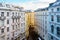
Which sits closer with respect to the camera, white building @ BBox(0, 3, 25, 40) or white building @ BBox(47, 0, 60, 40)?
white building @ BBox(47, 0, 60, 40)

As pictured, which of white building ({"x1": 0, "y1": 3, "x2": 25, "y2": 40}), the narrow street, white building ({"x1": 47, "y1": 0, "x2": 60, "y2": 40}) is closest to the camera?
white building ({"x1": 47, "y1": 0, "x2": 60, "y2": 40})

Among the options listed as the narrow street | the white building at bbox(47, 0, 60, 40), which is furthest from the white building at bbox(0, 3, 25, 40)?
the narrow street

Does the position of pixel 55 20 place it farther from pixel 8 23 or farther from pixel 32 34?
pixel 32 34

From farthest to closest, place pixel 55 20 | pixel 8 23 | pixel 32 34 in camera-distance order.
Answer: pixel 32 34 → pixel 8 23 → pixel 55 20

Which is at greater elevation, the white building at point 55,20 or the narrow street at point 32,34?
the white building at point 55,20

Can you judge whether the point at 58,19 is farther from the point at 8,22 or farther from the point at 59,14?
the point at 8,22

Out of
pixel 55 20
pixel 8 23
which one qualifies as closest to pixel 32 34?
pixel 8 23

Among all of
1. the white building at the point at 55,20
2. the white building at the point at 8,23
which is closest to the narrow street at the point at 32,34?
the white building at the point at 8,23

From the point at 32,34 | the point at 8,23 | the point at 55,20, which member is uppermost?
the point at 55,20

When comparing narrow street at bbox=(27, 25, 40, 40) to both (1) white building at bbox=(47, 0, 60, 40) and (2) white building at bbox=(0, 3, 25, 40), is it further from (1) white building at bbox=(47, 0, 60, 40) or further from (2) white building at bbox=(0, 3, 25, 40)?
(1) white building at bbox=(47, 0, 60, 40)

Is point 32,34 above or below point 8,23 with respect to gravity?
below

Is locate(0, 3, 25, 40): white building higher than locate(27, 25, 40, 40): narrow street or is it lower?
higher

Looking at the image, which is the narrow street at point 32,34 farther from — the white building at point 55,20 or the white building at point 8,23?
the white building at point 55,20

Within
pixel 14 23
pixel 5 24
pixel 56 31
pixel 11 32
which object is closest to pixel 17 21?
pixel 14 23
